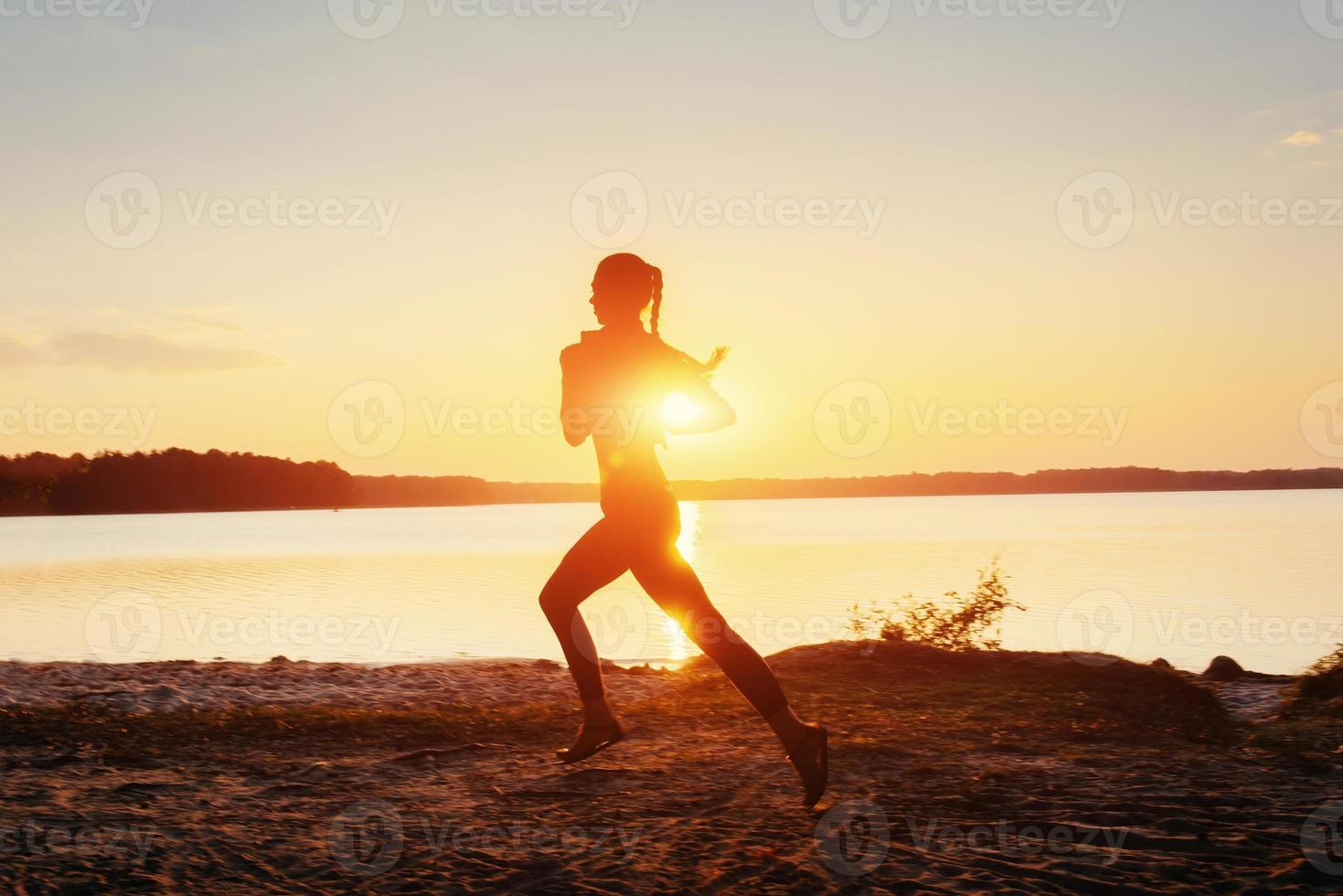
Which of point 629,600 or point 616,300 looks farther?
point 629,600

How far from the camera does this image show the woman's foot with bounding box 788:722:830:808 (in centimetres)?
408

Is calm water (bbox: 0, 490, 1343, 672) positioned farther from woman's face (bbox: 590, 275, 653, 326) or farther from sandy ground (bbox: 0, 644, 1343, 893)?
woman's face (bbox: 590, 275, 653, 326)

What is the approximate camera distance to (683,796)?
14.6 ft

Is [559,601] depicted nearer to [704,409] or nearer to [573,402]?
[573,402]

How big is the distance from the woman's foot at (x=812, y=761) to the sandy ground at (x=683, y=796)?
9cm

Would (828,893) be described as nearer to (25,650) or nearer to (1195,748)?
(1195,748)

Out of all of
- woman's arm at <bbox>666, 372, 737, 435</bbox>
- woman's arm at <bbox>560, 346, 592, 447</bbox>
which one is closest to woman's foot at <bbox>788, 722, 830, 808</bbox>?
woman's arm at <bbox>666, 372, 737, 435</bbox>

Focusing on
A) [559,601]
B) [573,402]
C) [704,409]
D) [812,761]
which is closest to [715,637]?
[812,761]

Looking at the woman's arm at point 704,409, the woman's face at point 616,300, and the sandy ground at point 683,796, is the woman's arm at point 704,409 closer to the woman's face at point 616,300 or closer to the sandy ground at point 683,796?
the woman's face at point 616,300

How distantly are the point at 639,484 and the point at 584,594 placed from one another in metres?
0.61

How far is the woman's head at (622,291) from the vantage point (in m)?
4.59

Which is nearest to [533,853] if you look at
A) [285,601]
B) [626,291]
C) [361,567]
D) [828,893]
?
[828,893]

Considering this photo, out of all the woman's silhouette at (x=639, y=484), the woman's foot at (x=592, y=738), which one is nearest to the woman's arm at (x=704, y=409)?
the woman's silhouette at (x=639, y=484)

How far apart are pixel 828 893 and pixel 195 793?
120 inches
